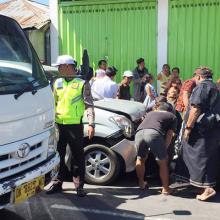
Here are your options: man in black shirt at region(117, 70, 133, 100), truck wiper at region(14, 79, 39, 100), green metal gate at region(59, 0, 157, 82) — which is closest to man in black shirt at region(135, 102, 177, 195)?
truck wiper at region(14, 79, 39, 100)

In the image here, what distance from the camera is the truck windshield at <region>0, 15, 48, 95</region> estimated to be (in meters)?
4.52

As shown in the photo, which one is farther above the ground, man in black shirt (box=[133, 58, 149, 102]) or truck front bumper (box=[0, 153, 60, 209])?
man in black shirt (box=[133, 58, 149, 102])

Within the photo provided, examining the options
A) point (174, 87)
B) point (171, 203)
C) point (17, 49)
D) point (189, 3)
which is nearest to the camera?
point (17, 49)

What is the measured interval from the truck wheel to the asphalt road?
0.12 meters

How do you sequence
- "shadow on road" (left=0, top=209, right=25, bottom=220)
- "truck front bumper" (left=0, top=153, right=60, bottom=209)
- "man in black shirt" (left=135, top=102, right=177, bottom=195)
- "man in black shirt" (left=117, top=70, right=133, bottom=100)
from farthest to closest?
1. "man in black shirt" (left=117, top=70, right=133, bottom=100)
2. "man in black shirt" (left=135, top=102, right=177, bottom=195)
3. "shadow on road" (left=0, top=209, right=25, bottom=220)
4. "truck front bumper" (left=0, top=153, right=60, bottom=209)

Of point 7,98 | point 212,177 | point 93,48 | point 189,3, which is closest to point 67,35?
point 93,48

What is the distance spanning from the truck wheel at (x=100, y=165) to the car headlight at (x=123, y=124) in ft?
1.18

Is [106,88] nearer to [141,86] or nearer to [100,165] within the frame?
[141,86]

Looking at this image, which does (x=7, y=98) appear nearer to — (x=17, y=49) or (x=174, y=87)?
(x=17, y=49)

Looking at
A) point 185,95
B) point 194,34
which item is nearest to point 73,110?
point 185,95

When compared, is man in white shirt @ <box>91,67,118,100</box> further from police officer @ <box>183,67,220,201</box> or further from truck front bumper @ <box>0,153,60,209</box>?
truck front bumper @ <box>0,153,60,209</box>

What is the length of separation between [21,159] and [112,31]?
792cm

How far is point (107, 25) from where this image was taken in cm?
1181

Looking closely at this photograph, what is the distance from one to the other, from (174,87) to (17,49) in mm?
3726
